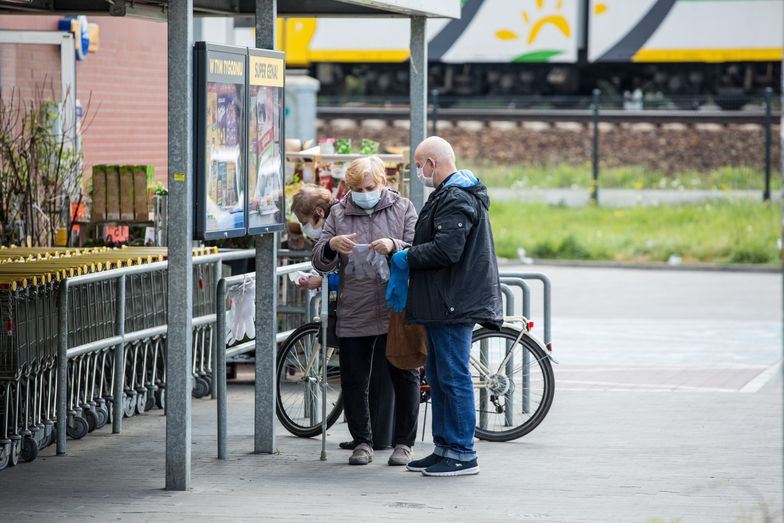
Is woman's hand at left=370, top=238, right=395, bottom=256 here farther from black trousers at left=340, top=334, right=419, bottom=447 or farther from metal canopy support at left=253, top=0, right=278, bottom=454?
metal canopy support at left=253, top=0, right=278, bottom=454

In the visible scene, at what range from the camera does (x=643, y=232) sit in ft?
80.4

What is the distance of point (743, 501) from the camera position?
721cm

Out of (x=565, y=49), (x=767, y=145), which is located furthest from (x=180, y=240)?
(x=565, y=49)

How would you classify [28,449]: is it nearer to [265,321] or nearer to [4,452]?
[4,452]

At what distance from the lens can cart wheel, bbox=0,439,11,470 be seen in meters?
7.98

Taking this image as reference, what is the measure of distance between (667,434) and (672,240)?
14.3 m

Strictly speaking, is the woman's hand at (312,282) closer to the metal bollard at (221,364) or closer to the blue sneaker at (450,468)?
the metal bollard at (221,364)

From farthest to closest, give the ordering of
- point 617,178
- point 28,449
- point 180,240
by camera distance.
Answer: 1. point 617,178
2. point 28,449
3. point 180,240

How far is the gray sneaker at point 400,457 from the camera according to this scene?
809 centimetres

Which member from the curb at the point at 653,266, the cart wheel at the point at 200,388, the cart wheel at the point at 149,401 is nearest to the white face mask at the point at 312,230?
the cart wheel at the point at 149,401

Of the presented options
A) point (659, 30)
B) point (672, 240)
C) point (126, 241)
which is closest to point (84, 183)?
point (126, 241)

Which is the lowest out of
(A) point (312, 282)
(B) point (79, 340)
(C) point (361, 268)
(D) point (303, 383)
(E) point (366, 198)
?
(D) point (303, 383)

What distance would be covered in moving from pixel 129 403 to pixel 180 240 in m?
2.83

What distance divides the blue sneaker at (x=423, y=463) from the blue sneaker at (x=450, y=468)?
0.06 metres
